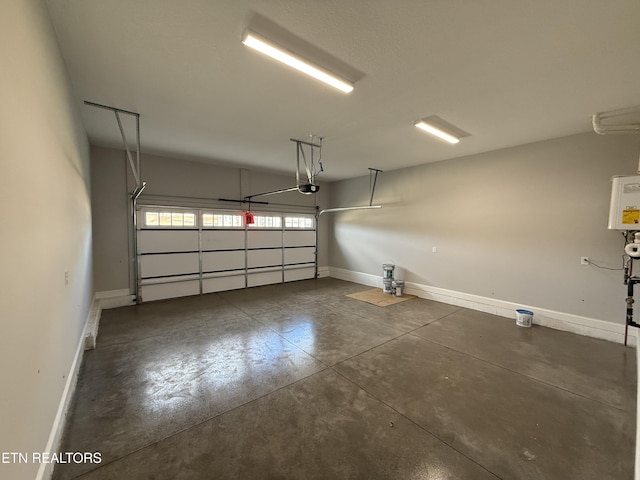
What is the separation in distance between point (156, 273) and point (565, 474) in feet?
20.7

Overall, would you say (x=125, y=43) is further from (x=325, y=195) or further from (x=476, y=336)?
(x=325, y=195)

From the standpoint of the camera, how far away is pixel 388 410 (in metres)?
2.15

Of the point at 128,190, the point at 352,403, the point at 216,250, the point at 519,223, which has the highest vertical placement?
the point at 128,190

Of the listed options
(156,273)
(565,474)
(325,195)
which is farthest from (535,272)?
(156,273)

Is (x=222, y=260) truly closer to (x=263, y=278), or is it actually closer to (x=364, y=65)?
(x=263, y=278)

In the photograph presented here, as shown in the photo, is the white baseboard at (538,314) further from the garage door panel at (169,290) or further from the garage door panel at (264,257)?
the garage door panel at (169,290)

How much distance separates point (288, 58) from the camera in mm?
2014

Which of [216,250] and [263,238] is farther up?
[263,238]

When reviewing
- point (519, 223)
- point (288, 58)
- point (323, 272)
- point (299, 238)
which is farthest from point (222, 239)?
point (519, 223)

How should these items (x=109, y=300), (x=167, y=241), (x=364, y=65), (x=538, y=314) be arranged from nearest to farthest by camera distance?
1. (x=364, y=65)
2. (x=538, y=314)
3. (x=109, y=300)
4. (x=167, y=241)

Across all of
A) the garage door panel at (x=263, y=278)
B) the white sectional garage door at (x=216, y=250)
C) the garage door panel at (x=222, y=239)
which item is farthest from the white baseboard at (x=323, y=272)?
the garage door panel at (x=222, y=239)

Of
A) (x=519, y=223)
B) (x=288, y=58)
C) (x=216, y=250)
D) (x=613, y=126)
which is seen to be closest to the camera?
(x=288, y=58)

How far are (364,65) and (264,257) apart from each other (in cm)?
542

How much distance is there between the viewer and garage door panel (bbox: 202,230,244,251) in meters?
5.93
